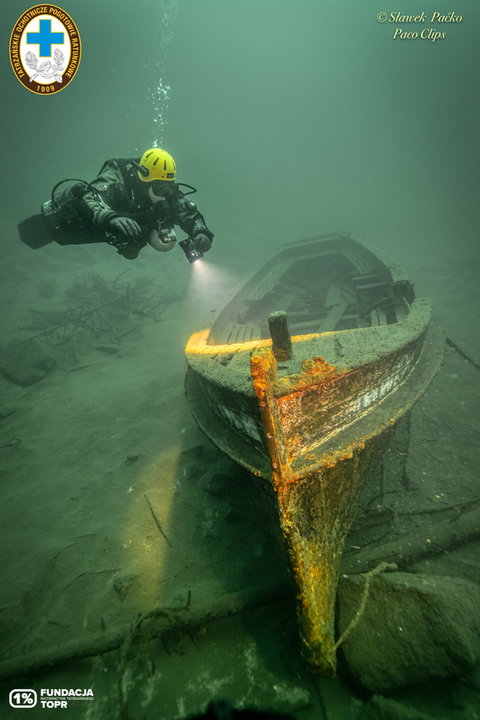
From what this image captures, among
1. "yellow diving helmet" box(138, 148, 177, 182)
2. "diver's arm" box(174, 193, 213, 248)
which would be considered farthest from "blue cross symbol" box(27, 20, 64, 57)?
"diver's arm" box(174, 193, 213, 248)

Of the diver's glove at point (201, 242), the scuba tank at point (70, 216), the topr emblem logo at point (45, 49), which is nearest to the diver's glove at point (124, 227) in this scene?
the scuba tank at point (70, 216)

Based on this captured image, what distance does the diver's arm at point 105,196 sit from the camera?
3.08 meters

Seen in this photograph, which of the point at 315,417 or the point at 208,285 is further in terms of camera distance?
the point at 208,285

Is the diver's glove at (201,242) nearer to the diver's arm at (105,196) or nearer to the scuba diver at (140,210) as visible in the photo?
the scuba diver at (140,210)

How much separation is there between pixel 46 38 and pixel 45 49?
1.24ft

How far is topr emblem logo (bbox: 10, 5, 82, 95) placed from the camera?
17.4 ft

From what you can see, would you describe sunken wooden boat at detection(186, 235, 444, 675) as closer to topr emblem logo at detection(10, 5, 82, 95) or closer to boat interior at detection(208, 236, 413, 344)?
boat interior at detection(208, 236, 413, 344)

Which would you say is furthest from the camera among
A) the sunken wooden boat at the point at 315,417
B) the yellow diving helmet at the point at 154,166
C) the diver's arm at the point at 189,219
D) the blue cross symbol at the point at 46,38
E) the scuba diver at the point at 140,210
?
the blue cross symbol at the point at 46,38

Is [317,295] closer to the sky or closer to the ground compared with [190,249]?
closer to the ground

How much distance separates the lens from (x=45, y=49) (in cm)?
593

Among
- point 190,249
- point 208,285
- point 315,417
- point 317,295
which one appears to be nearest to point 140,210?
point 190,249

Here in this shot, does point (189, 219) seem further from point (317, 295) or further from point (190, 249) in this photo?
point (317, 295)

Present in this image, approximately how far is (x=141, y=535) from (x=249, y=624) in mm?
1477

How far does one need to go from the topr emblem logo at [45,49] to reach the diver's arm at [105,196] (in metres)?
2.78
